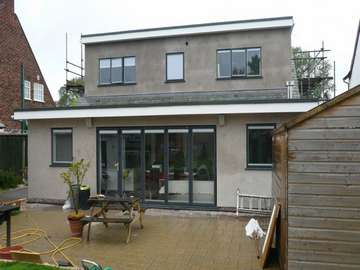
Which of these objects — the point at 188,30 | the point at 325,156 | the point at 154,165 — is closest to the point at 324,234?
the point at 325,156

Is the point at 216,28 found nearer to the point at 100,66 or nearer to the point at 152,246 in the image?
the point at 100,66

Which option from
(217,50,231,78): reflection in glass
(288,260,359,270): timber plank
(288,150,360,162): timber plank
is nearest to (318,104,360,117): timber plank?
(288,150,360,162): timber plank

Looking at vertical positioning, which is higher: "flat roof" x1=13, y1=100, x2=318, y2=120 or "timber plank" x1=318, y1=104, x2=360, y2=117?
"flat roof" x1=13, y1=100, x2=318, y2=120

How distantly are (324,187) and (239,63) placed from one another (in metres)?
9.44

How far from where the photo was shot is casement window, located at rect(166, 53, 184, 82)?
14.1 meters

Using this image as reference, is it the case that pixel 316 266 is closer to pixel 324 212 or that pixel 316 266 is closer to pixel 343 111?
pixel 324 212

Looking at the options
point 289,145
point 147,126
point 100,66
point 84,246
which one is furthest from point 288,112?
point 100,66

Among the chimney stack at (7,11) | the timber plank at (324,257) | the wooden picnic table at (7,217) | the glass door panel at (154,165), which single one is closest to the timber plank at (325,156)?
the timber plank at (324,257)

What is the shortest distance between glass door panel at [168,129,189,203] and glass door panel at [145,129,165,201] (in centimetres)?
26

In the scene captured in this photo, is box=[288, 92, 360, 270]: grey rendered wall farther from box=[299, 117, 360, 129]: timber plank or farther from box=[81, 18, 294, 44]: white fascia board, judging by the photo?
box=[81, 18, 294, 44]: white fascia board

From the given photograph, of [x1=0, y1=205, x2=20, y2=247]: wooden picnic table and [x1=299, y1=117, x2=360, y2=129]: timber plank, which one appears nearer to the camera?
[x1=299, y1=117, x2=360, y2=129]: timber plank

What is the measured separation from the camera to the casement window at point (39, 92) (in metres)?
23.8

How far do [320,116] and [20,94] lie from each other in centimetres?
2084

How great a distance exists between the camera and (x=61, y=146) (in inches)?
478
